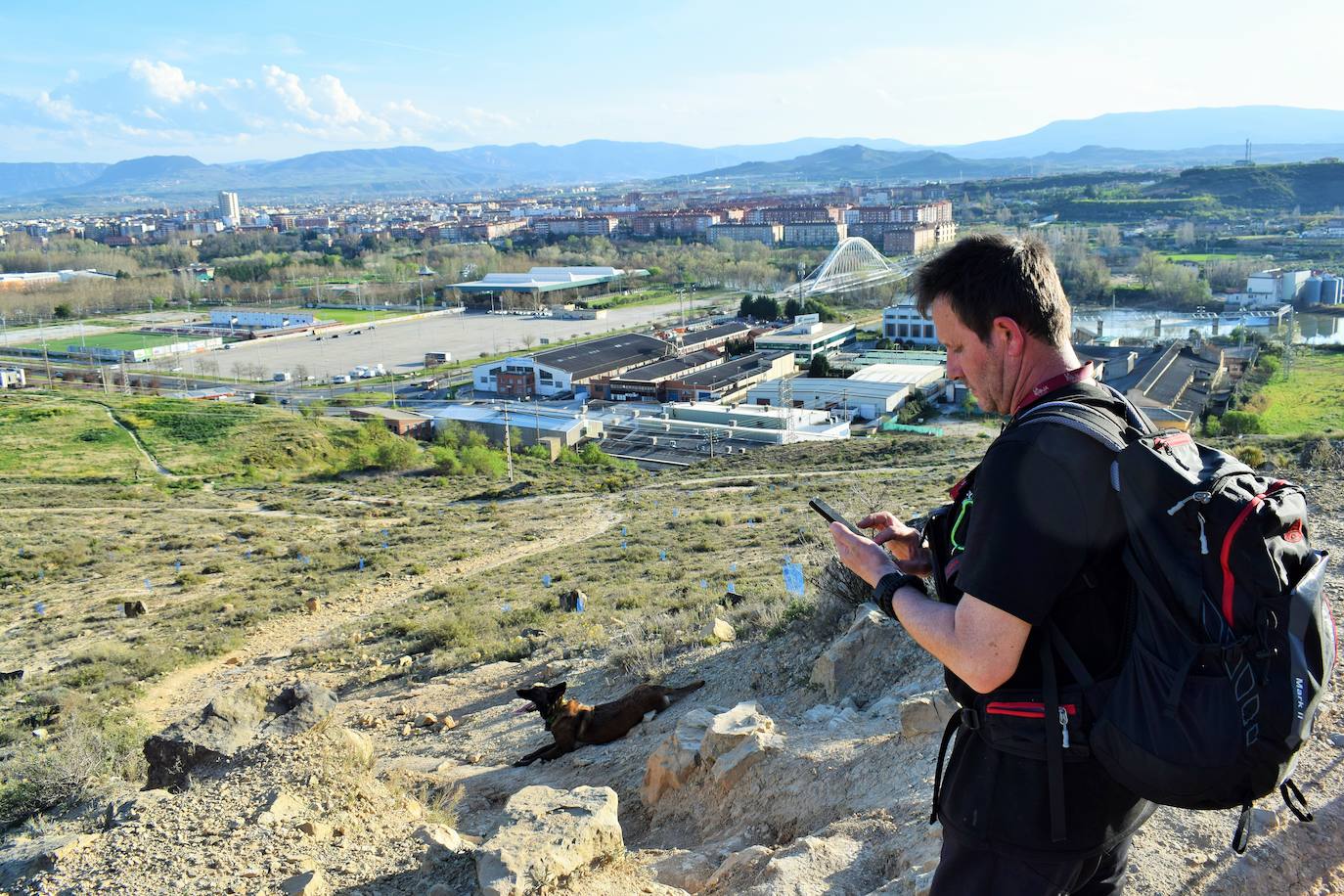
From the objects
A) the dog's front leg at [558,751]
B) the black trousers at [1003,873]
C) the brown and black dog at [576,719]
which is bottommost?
the dog's front leg at [558,751]

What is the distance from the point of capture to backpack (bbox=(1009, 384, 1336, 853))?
52.9 inches

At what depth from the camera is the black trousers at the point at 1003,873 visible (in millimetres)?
1592

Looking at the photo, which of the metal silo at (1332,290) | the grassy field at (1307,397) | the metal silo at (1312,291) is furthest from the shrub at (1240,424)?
the metal silo at (1332,290)

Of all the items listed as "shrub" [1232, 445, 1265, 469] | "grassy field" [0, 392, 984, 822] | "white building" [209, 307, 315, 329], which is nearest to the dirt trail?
"grassy field" [0, 392, 984, 822]

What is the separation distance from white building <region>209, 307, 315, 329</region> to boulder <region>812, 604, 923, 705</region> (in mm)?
56560

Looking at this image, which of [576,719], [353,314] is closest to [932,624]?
[576,719]

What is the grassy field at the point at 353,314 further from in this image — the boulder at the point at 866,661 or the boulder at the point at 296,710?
the boulder at the point at 866,661

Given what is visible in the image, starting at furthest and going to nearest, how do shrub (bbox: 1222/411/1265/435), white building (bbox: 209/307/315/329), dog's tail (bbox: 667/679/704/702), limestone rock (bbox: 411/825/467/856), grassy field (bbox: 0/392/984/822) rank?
white building (bbox: 209/307/315/329) → shrub (bbox: 1222/411/1265/435) → grassy field (bbox: 0/392/984/822) → dog's tail (bbox: 667/679/704/702) → limestone rock (bbox: 411/825/467/856)

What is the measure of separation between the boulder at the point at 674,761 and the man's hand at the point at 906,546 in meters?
2.21

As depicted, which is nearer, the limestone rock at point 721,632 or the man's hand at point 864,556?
the man's hand at point 864,556

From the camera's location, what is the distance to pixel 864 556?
5.88 ft

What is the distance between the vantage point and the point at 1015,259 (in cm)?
158

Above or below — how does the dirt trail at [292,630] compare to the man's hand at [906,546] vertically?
below

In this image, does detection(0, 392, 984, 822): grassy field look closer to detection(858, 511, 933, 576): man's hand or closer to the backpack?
detection(858, 511, 933, 576): man's hand
